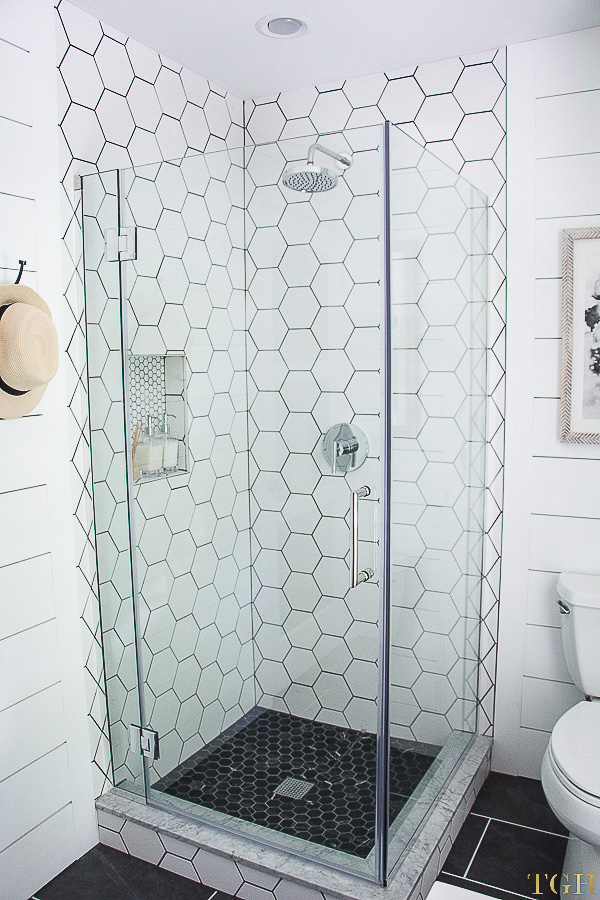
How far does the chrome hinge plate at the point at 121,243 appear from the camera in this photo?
2053 millimetres

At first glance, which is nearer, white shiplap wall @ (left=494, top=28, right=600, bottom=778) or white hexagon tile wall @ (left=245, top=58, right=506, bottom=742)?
white hexagon tile wall @ (left=245, top=58, right=506, bottom=742)

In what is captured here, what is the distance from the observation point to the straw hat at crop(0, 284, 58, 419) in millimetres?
1758

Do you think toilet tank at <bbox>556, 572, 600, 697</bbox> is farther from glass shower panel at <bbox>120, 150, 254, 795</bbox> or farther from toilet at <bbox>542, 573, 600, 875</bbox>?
glass shower panel at <bbox>120, 150, 254, 795</bbox>

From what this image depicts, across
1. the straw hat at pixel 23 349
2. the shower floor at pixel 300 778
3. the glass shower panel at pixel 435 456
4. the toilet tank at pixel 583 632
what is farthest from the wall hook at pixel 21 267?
the toilet tank at pixel 583 632

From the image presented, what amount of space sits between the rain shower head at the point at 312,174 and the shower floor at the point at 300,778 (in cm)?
138

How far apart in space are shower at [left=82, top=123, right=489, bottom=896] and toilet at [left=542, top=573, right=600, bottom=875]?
38 centimetres

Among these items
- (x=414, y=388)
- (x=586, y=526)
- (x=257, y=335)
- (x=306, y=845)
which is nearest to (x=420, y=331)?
(x=414, y=388)

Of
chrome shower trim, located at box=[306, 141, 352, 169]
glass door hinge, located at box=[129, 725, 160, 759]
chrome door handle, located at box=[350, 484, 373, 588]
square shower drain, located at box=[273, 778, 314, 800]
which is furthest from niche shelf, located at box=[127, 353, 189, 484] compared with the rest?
square shower drain, located at box=[273, 778, 314, 800]

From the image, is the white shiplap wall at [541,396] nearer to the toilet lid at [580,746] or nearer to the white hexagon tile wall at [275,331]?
the white hexagon tile wall at [275,331]

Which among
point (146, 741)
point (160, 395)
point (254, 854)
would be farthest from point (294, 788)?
point (160, 395)

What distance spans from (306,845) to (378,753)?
33 centimetres

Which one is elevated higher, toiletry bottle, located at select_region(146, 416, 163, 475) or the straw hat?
the straw hat

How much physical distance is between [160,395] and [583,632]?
1473mm

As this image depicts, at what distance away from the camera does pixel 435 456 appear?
2143mm
